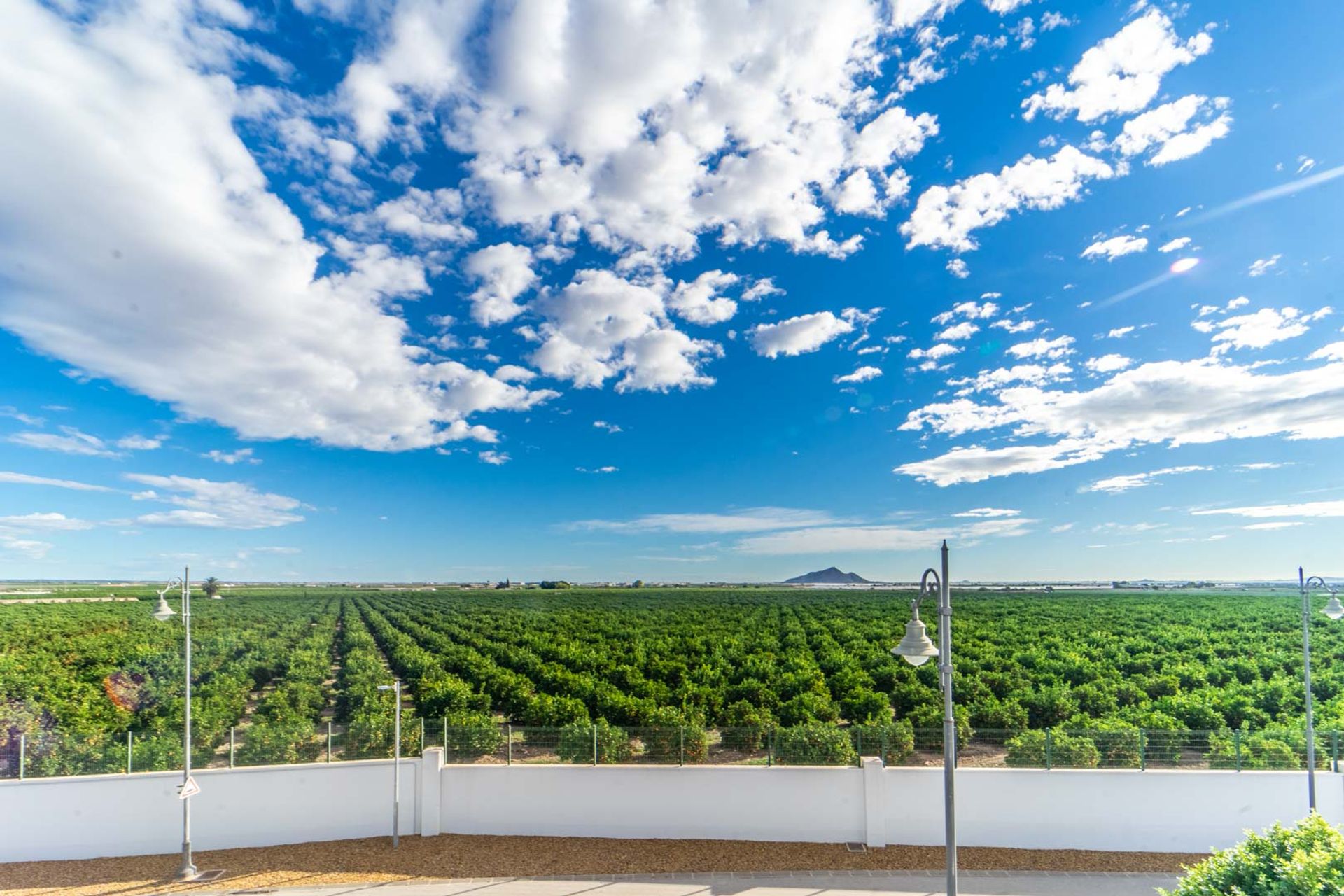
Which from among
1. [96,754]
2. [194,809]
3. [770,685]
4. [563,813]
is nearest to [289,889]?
[194,809]

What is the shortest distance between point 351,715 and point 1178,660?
1663 inches

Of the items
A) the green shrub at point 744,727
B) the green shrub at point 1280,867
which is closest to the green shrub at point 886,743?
the green shrub at point 744,727

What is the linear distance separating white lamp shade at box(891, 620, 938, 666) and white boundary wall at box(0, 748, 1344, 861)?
643 cm

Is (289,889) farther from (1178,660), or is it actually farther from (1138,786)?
(1178,660)

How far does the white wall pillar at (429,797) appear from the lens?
12.6m

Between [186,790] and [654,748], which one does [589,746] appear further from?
[186,790]

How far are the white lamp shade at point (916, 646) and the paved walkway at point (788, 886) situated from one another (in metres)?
6.36

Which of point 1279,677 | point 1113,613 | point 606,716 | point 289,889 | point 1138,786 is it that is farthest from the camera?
point 1113,613

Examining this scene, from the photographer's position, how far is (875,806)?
12.1 metres

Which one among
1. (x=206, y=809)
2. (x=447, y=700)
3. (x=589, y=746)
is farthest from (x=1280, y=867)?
(x=447, y=700)

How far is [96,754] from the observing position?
1345 cm

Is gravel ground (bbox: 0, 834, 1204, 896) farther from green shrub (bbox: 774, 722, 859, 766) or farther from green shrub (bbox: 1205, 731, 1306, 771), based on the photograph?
green shrub (bbox: 1205, 731, 1306, 771)

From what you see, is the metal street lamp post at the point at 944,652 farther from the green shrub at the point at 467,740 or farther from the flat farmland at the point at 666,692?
the green shrub at the point at 467,740

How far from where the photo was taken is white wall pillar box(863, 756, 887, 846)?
12094 millimetres
